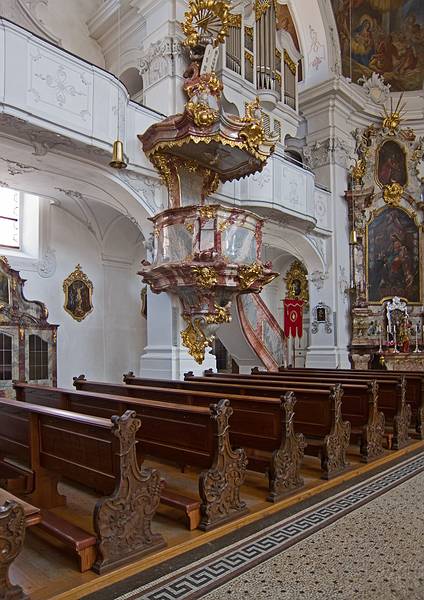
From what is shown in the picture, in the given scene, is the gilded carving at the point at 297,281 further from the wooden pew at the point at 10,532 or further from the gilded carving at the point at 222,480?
the wooden pew at the point at 10,532

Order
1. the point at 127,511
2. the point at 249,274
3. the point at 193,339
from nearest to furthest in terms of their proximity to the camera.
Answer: the point at 127,511 < the point at 249,274 < the point at 193,339

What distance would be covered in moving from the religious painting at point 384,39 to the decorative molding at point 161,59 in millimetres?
7495

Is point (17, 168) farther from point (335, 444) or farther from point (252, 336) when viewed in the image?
point (335, 444)

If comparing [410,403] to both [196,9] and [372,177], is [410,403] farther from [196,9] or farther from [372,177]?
[372,177]

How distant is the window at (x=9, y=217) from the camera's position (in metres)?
10.5

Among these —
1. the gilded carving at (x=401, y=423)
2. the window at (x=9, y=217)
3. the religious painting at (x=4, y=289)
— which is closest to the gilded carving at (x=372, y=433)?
the gilded carving at (x=401, y=423)

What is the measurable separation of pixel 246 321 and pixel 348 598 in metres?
7.82

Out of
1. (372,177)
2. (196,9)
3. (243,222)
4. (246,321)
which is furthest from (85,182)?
(372,177)

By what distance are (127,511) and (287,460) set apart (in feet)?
5.66

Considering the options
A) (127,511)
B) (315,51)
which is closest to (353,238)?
(315,51)

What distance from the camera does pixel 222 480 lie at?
381 centimetres

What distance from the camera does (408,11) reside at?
14.9m

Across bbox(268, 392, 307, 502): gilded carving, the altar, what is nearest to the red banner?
the altar

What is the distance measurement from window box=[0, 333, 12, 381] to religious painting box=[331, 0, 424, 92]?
1217 cm
